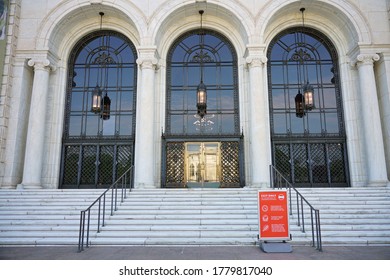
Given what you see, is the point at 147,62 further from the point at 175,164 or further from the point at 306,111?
the point at 306,111

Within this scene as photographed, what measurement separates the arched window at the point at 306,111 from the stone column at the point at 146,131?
5.54 metres

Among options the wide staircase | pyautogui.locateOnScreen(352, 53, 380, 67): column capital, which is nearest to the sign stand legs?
the wide staircase

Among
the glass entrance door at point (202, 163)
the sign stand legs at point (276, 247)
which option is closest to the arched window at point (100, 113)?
the glass entrance door at point (202, 163)

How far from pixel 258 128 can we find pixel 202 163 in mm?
2962

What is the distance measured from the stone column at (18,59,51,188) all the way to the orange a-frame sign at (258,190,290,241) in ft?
32.0

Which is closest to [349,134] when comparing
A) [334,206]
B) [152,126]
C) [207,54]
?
[334,206]

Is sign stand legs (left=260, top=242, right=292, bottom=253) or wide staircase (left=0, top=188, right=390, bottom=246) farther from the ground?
wide staircase (left=0, top=188, right=390, bottom=246)

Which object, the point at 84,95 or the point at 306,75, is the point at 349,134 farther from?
the point at 84,95

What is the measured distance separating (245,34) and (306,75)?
3.59 metres

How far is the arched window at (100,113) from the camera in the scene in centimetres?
1416

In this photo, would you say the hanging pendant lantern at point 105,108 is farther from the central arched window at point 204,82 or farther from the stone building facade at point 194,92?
the central arched window at point 204,82

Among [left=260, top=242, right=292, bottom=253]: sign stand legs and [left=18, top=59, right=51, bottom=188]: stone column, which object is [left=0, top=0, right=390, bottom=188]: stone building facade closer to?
[left=18, top=59, right=51, bottom=188]: stone column

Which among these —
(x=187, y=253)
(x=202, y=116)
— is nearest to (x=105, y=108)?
(x=202, y=116)

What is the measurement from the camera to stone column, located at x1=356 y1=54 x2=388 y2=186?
12.3 metres
